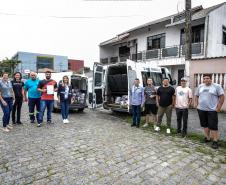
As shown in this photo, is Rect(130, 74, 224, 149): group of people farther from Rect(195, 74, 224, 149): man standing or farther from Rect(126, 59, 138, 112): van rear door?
Rect(126, 59, 138, 112): van rear door

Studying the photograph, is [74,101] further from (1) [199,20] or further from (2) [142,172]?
(1) [199,20]

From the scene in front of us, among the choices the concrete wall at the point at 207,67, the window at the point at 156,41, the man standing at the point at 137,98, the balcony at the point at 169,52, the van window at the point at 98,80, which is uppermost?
the window at the point at 156,41

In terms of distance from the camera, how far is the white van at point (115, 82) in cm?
888

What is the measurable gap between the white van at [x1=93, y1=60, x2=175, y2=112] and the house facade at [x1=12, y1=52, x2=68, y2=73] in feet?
132

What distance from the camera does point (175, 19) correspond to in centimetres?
1589

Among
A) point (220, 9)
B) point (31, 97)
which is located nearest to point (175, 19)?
point (220, 9)

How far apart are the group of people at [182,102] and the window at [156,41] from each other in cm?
1243

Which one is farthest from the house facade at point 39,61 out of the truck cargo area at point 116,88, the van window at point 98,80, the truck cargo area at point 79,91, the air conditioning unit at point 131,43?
the van window at point 98,80

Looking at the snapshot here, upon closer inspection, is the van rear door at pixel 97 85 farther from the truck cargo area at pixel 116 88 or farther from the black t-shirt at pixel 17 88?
the black t-shirt at pixel 17 88

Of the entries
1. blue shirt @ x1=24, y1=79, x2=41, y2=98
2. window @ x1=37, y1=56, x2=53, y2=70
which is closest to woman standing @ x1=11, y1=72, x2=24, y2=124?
blue shirt @ x1=24, y1=79, x2=41, y2=98

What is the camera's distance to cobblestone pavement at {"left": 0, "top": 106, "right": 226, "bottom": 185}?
3215mm

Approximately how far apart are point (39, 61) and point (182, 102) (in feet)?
168

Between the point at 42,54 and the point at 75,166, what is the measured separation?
53.4 metres

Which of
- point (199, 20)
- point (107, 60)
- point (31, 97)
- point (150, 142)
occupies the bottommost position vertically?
point (150, 142)
